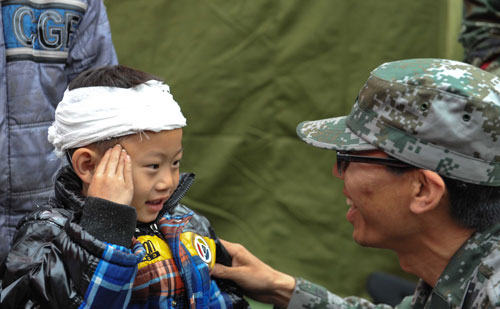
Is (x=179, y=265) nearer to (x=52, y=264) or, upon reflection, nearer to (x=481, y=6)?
(x=52, y=264)

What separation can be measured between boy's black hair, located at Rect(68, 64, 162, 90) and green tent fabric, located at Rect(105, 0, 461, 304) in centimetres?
150

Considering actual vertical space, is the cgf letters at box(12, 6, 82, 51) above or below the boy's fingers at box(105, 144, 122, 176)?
above

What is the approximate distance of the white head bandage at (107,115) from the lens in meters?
1.74

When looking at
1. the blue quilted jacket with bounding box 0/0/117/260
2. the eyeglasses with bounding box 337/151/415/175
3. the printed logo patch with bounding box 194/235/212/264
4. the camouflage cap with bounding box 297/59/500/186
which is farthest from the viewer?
the blue quilted jacket with bounding box 0/0/117/260

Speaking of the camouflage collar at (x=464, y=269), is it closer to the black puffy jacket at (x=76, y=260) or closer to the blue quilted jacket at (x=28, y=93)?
the black puffy jacket at (x=76, y=260)

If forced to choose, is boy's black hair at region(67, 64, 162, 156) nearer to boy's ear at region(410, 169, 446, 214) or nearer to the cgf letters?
the cgf letters

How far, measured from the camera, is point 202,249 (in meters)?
1.93

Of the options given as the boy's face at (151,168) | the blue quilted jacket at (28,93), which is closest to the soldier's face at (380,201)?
the boy's face at (151,168)

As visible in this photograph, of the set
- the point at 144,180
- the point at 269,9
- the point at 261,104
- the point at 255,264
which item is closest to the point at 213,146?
the point at 261,104

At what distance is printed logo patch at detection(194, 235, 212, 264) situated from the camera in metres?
1.91

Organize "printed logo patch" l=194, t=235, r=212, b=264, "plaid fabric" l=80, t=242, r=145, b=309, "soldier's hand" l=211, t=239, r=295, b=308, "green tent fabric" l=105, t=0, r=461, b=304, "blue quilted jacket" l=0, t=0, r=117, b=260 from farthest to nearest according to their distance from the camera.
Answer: "green tent fabric" l=105, t=0, r=461, b=304
"blue quilted jacket" l=0, t=0, r=117, b=260
"soldier's hand" l=211, t=239, r=295, b=308
"printed logo patch" l=194, t=235, r=212, b=264
"plaid fabric" l=80, t=242, r=145, b=309

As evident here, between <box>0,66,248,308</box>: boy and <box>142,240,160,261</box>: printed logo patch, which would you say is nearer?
<box>0,66,248,308</box>: boy

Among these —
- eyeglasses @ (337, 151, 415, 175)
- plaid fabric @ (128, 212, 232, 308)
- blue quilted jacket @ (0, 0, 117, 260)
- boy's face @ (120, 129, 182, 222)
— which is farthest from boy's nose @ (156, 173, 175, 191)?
blue quilted jacket @ (0, 0, 117, 260)

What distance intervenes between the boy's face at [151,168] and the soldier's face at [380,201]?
20.8 inches
